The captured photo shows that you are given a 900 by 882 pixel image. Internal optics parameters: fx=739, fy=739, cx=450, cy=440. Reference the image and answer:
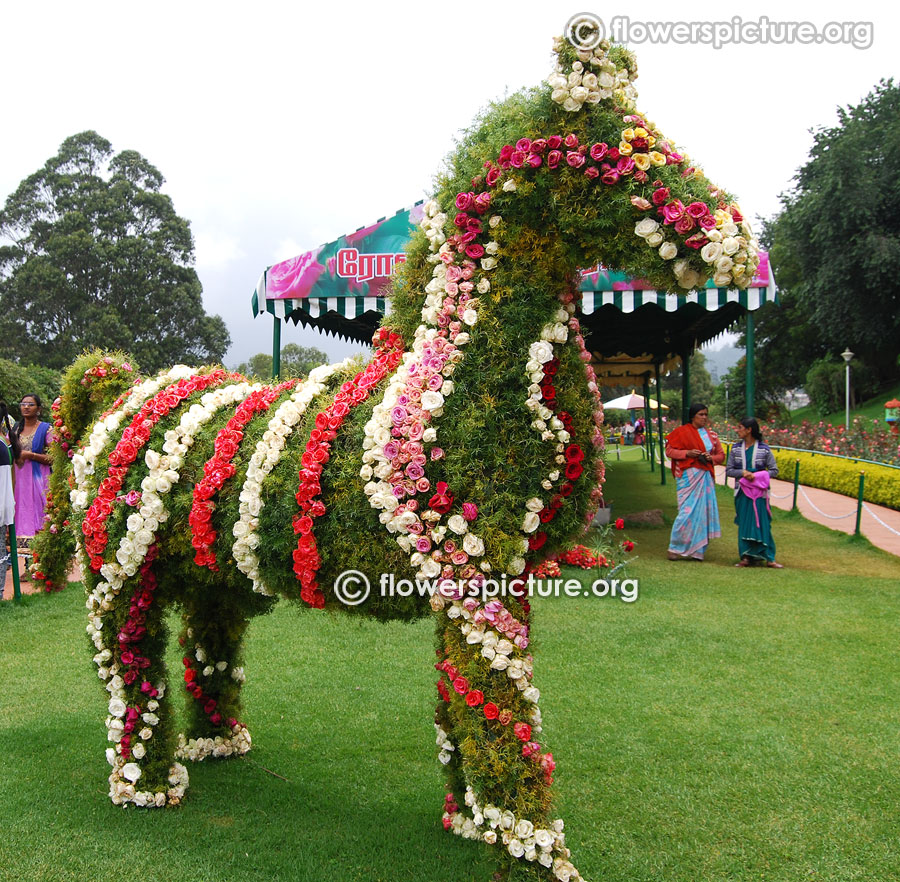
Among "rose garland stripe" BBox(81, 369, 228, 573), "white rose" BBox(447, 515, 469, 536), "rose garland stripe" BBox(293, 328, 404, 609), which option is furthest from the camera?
"rose garland stripe" BBox(81, 369, 228, 573)

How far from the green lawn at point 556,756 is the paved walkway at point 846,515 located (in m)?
3.59

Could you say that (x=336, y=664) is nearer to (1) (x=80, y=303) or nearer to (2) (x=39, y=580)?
(2) (x=39, y=580)

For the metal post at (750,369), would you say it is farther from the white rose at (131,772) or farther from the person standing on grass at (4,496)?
the person standing on grass at (4,496)

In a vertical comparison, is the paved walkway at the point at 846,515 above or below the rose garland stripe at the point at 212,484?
below

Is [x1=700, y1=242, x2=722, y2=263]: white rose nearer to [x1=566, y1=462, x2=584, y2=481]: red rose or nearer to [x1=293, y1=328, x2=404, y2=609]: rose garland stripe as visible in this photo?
[x1=566, y1=462, x2=584, y2=481]: red rose

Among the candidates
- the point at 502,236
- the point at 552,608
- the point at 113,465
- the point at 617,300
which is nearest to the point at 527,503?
the point at 502,236

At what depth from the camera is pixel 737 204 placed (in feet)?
7.74

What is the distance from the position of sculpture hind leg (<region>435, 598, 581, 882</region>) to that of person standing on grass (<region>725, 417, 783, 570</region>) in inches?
251

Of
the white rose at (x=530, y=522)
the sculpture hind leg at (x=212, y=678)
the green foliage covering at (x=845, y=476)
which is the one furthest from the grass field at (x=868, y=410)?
the white rose at (x=530, y=522)

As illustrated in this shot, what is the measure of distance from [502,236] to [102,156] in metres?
36.7

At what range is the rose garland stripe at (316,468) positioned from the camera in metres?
2.58

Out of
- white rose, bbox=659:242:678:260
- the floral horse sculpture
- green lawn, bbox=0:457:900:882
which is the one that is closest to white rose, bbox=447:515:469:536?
the floral horse sculpture

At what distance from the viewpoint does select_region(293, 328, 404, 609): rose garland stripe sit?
2.58 meters

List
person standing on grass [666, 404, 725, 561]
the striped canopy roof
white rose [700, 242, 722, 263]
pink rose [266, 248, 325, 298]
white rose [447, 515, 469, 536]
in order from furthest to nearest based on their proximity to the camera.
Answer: pink rose [266, 248, 325, 298] < person standing on grass [666, 404, 725, 561] < the striped canopy roof < white rose [447, 515, 469, 536] < white rose [700, 242, 722, 263]
